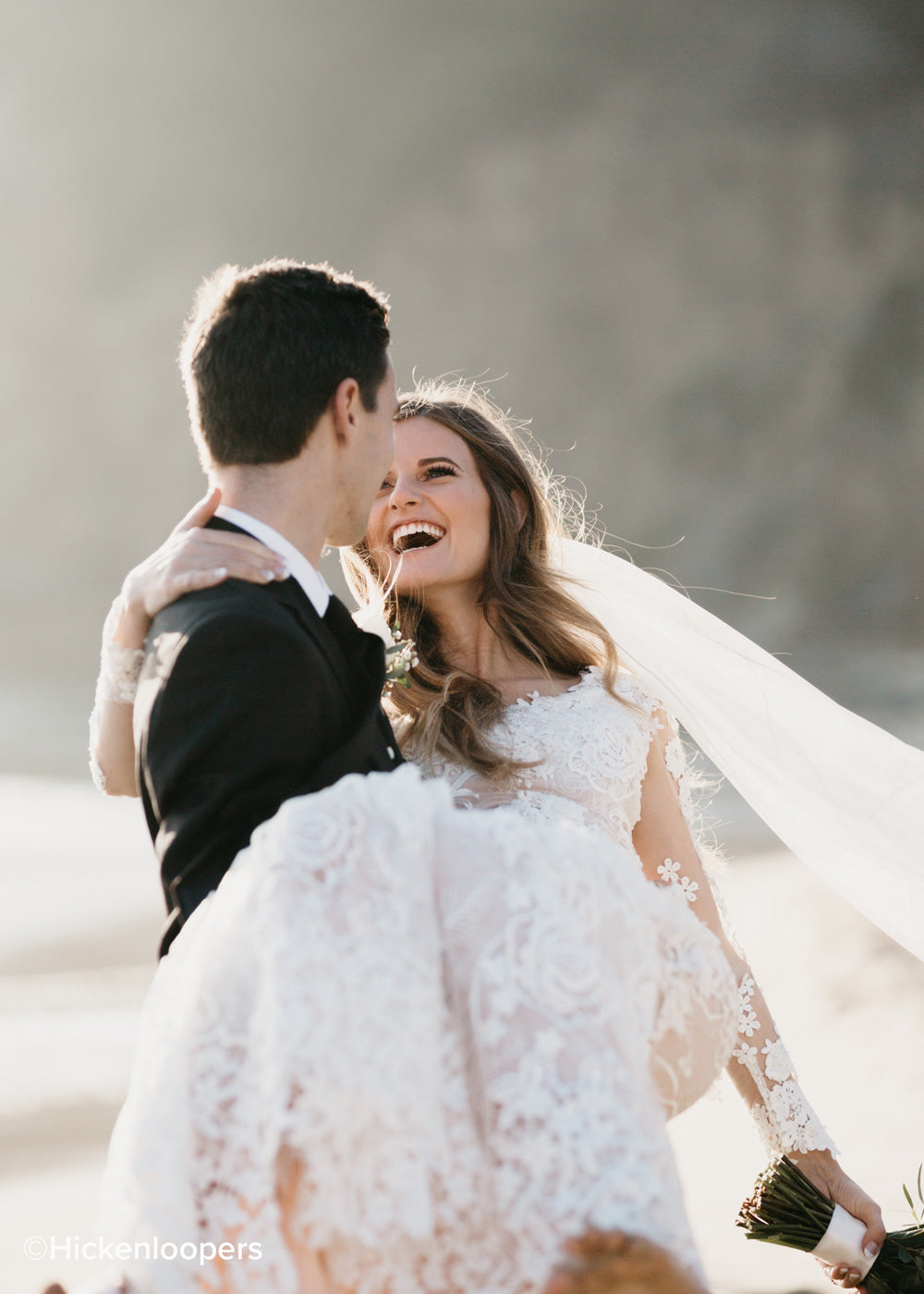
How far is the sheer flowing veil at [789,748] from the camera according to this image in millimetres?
3115

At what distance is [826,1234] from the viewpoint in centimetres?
257

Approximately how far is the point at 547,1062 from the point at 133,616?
0.99 metres

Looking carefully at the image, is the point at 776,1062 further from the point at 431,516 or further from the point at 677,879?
the point at 431,516

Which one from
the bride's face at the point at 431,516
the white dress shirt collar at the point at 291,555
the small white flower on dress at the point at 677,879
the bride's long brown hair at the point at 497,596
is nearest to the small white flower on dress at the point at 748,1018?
the small white flower on dress at the point at 677,879

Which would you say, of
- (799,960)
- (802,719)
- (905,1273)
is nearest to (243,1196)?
(905,1273)

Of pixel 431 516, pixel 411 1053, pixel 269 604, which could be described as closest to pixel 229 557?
pixel 269 604

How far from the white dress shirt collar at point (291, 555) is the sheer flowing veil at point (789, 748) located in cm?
172

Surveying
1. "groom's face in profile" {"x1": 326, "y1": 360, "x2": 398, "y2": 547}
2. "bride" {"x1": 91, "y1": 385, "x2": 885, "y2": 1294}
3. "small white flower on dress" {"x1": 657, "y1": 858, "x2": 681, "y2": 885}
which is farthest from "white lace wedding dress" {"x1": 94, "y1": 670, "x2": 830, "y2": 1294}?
"small white flower on dress" {"x1": 657, "y1": 858, "x2": 681, "y2": 885}

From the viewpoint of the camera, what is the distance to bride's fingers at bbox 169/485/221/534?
1.77 m

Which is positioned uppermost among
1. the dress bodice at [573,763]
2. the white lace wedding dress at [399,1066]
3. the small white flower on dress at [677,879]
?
the dress bodice at [573,763]

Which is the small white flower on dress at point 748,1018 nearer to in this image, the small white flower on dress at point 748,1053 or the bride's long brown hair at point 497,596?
the small white flower on dress at point 748,1053

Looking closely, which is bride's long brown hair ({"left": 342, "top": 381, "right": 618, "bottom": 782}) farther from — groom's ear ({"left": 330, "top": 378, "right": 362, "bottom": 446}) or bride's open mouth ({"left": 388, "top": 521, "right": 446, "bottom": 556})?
groom's ear ({"left": 330, "top": 378, "right": 362, "bottom": 446})

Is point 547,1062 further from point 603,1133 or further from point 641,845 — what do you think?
point 641,845

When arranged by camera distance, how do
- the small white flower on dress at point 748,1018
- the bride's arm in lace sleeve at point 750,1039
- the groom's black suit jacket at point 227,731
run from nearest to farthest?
the groom's black suit jacket at point 227,731 < the bride's arm in lace sleeve at point 750,1039 < the small white flower on dress at point 748,1018
